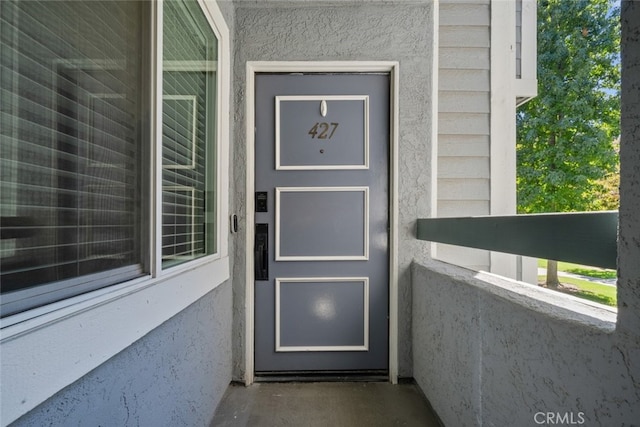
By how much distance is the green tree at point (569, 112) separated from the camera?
216cm

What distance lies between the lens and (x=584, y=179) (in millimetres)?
2664

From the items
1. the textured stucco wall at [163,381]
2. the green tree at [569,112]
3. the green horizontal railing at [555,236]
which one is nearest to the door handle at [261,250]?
the textured stucco wall at [163,381]

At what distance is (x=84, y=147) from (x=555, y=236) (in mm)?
1398

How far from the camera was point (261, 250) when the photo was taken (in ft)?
6.84

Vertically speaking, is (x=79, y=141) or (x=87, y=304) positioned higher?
(x=79, y=141)

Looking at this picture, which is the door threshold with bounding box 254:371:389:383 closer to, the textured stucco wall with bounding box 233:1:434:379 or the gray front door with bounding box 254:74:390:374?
the gray front door with bounding box 254:74:390:374

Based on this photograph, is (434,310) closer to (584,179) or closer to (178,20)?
(178,20)

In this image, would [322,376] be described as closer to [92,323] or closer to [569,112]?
[92,323]

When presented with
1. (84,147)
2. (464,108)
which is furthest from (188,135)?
(464,108)

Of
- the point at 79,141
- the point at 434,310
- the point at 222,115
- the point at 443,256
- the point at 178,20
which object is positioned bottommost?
the point at 434,310

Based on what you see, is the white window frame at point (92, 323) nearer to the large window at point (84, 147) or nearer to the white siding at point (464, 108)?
the large window at point (84, 147)

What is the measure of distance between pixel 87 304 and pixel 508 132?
2.73m

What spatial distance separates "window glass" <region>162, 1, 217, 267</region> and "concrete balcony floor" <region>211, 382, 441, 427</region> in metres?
1.02

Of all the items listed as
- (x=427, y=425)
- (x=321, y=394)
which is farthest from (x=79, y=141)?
(x=427, y=425)
